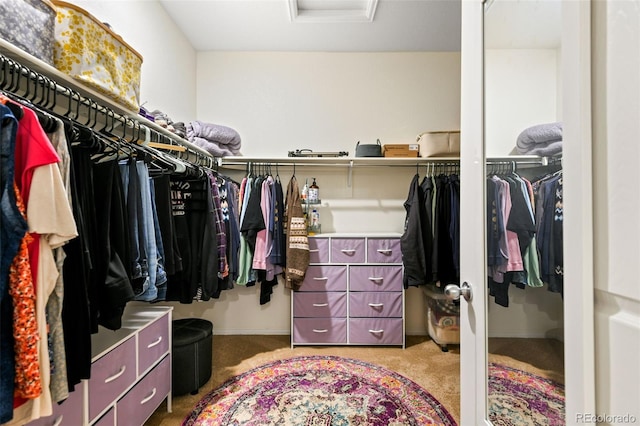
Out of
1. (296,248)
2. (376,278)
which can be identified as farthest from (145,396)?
(376,278)

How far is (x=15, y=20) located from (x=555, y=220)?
161 cm

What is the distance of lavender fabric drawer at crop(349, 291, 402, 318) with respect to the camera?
249 centimetres

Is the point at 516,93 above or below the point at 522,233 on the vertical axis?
above

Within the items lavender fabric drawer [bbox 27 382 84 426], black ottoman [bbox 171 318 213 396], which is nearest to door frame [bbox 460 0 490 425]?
lavender fabric drawer [bbox 27 382 84 426]

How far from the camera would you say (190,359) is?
1837 mm

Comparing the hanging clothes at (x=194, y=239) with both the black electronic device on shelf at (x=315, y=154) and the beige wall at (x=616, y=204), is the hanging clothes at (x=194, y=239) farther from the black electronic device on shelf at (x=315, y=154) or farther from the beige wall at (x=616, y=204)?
the beige wall at (x=616, y=204)

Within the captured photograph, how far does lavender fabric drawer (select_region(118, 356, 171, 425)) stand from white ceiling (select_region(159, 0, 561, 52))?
2552mm

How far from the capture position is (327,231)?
288 centimetres

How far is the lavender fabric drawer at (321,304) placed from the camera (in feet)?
8.23

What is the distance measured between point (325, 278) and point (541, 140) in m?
2.08

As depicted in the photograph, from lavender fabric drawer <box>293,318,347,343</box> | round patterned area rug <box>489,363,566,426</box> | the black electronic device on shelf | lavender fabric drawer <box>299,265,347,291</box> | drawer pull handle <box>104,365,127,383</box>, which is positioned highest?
the black electronic device on shelf

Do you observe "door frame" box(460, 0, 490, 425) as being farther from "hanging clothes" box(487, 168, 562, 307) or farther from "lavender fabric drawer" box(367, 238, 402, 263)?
"lavender fabric drawer" box(367, 238, 402, 263)

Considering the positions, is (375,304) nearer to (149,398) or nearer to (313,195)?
(313,195)

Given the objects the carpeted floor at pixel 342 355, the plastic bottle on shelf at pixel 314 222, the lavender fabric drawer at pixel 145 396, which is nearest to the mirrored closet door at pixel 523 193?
the carpeted floor at pixel 342 355
